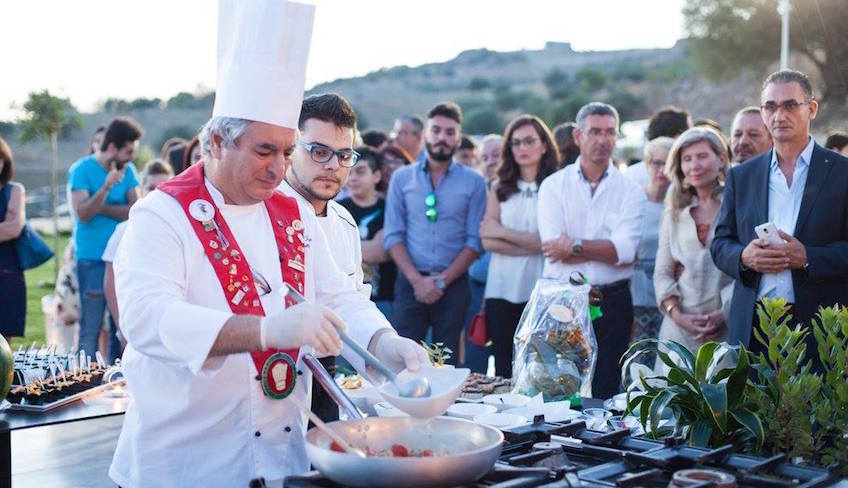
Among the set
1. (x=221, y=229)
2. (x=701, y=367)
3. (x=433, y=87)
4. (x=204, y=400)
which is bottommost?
(x=204, y=400)

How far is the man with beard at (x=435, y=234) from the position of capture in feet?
20.2

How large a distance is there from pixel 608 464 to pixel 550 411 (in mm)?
739

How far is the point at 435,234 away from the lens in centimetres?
624

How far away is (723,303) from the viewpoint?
5.09 m

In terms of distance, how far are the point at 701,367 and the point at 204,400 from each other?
1437 mm

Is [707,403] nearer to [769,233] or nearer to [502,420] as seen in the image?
[502,420]

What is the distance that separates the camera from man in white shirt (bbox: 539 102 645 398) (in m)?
5.41

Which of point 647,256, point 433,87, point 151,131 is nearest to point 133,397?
point 647,256

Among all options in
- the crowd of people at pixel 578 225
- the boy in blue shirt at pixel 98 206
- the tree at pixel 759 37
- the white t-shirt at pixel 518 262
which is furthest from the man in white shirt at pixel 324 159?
the tree at pixel 759 37

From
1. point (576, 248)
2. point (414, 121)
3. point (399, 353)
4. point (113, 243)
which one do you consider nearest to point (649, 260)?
point (576, 248)

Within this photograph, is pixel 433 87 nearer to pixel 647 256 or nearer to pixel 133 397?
pixel 647 256

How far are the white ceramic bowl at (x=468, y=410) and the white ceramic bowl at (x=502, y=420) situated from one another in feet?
0.33

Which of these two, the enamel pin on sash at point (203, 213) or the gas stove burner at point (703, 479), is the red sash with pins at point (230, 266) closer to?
the enamel pin on sash at point (203, 213)

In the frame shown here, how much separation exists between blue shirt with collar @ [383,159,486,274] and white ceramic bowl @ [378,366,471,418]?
3.99m
